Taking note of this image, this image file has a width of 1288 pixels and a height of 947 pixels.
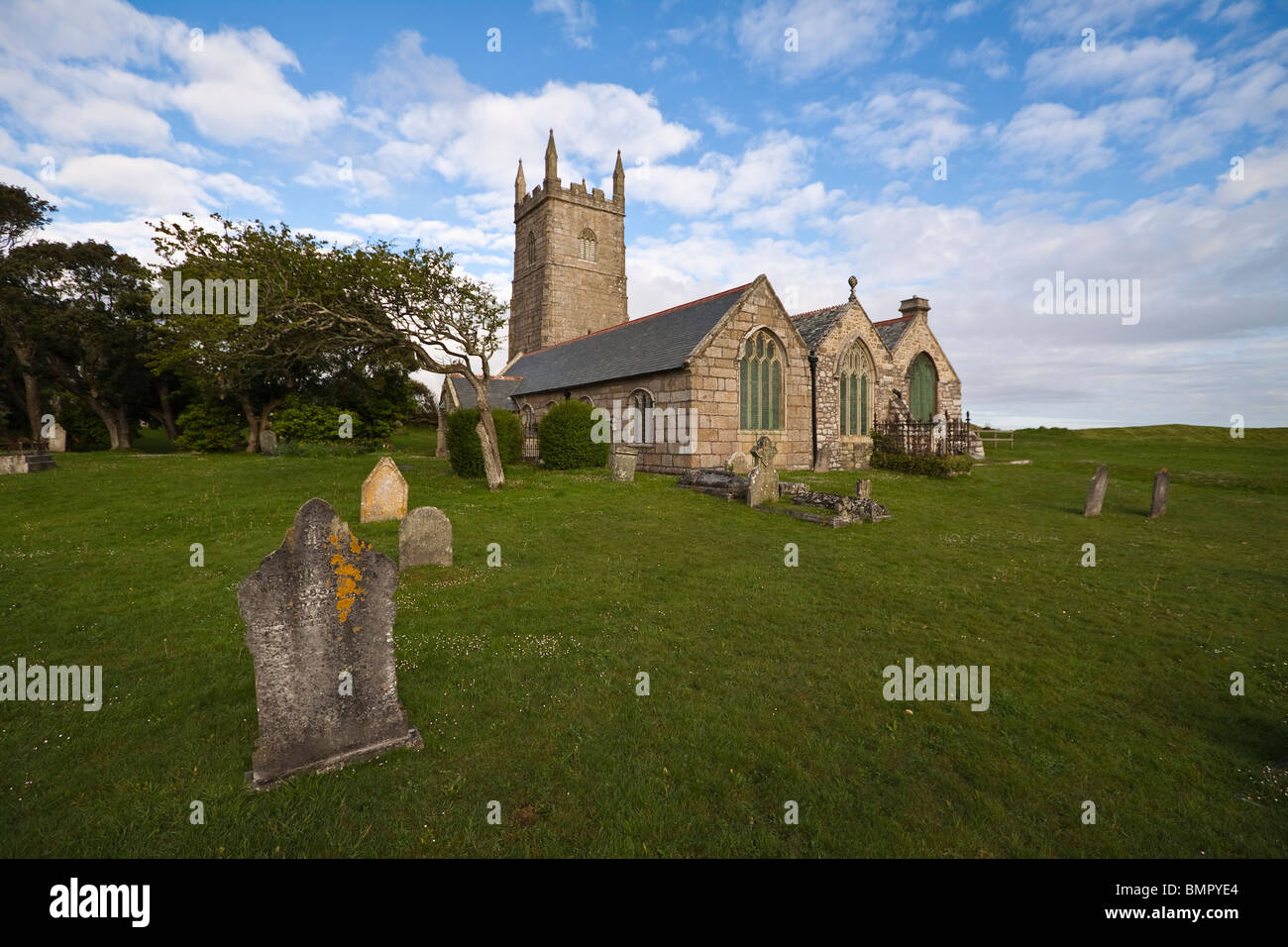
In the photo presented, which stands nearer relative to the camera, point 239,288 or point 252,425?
point 239,288

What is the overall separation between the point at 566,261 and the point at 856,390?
2773cm

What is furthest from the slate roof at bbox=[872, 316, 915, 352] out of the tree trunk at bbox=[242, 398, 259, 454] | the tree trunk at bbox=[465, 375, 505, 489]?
the tree trunk at bbox=[242, 398, 259, 454]

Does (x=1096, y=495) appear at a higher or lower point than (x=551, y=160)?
lower

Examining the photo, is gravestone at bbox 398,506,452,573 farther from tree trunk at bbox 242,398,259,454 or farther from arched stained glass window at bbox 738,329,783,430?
tree trunk at bbox 242,398,259,454

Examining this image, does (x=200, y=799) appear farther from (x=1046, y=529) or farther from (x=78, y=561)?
(x=1046, y=529)

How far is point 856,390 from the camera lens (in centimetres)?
2625

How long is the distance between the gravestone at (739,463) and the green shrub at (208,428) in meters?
28.9

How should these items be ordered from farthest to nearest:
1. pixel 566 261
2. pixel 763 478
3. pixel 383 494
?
pixel 566 261
pixel 763 478
pixel 383 494

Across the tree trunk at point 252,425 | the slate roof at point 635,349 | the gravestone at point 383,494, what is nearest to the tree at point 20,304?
the tree trunk at point 252,425

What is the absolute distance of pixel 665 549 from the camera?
10.3 meters


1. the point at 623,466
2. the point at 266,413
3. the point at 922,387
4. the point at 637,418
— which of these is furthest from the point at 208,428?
the point at 922,387

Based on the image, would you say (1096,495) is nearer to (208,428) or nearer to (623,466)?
(623,466)
